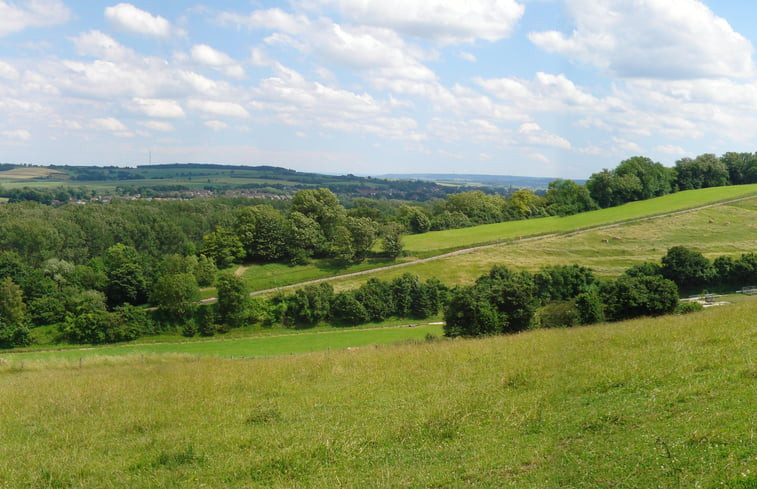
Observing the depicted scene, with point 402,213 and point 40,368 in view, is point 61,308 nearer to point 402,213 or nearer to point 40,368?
point 40,368

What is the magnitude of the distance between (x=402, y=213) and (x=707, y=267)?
56.5 meters

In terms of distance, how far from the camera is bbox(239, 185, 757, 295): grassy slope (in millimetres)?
43812

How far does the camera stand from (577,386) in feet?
36.5

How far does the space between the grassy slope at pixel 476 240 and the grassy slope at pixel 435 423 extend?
25041mm

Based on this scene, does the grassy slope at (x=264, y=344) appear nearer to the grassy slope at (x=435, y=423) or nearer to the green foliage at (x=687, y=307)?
the green foliage at (x=687, y=307)

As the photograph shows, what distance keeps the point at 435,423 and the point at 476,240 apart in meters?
51.7

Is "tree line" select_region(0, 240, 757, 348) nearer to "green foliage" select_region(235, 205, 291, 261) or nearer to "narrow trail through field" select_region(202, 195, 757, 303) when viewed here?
"narrow trail through field" select_region(202, 195, 757, 303)

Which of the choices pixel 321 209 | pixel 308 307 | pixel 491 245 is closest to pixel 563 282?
pixel 491 245

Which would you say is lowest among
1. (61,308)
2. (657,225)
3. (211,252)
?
(61,308)

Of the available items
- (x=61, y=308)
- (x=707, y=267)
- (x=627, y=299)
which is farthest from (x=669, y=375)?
(x=61, y=308)

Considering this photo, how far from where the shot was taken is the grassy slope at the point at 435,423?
7.29 metres

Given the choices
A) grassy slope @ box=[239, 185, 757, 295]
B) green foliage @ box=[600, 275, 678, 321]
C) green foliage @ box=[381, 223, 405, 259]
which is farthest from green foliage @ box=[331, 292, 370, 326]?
green foliage @ box=[600, 275, 678, 321]

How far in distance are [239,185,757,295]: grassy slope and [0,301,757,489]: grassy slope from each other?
82.2ft

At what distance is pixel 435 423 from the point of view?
986cm
